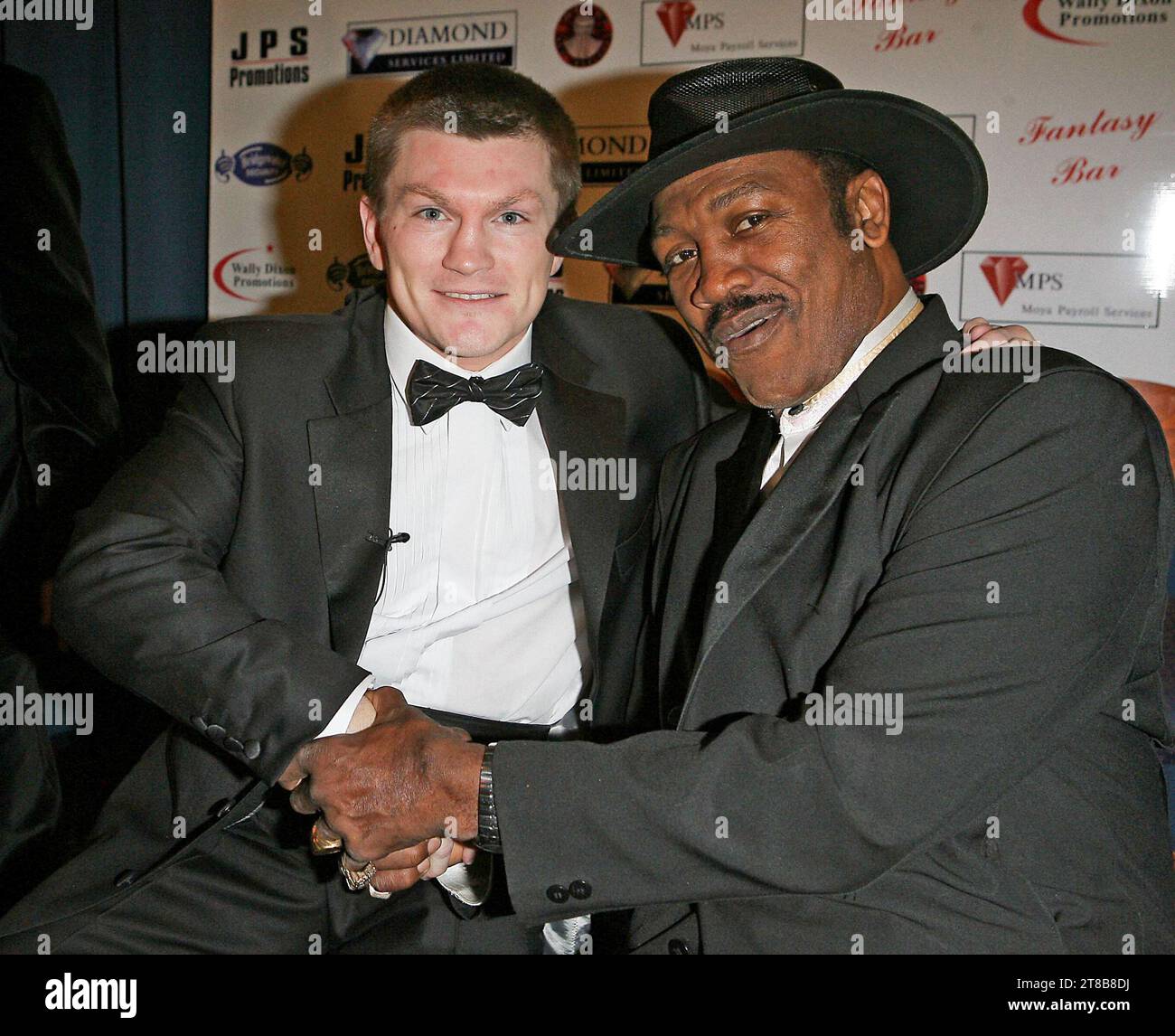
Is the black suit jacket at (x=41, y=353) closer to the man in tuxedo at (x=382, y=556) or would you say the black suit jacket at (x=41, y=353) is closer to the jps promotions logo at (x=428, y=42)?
the man in tuxedo at (x=382, y=556)

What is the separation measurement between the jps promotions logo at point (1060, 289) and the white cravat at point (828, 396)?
1.94 m

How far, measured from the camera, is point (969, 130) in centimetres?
370

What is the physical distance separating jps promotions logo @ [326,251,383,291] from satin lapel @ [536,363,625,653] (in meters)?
2.27

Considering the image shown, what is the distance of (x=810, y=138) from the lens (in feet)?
6.20

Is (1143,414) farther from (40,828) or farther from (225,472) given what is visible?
(40,828)

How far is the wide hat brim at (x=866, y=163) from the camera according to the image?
70.7 inches

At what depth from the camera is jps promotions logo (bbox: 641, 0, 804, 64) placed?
3846 mm

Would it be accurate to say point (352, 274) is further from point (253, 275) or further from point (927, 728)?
point (927, 728)

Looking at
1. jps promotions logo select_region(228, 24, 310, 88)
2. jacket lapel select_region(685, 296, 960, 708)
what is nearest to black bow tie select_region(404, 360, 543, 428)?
jacket lapel select_region(685, 296, 960, 708)

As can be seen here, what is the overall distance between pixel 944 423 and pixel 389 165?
1294 millimetres

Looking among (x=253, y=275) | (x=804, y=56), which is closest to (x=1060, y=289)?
(x=804, y=56)

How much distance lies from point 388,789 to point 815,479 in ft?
2.85

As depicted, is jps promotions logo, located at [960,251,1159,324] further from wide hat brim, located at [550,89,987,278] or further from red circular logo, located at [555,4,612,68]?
wide hat brim, located at [550,89,987,278]
